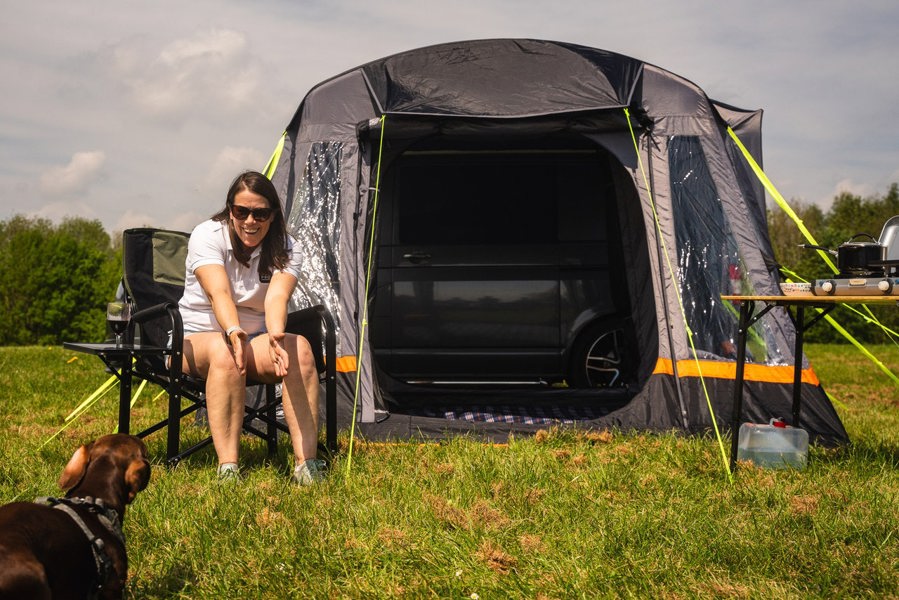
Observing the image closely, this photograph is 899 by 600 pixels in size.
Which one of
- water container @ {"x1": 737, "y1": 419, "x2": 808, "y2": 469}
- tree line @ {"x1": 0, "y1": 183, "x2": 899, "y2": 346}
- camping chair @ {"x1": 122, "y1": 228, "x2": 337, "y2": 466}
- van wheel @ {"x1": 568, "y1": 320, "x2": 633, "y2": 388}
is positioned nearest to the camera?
camping chair @ {"x1": 122, "y1": 228, "x2": 337, "y2": 466}

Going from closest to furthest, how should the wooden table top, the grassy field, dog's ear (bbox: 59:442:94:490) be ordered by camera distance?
dog's ear (bbox: 59:442:94:490) < the grassy field < the wooden table top

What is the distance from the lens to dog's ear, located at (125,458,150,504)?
2242mm

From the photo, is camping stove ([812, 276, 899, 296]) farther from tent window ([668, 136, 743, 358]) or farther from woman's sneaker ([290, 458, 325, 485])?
woman's sneaker ([290, 458, 325, 485])

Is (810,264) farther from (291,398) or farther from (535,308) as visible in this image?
(291,398)

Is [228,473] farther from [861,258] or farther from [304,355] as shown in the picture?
[861,258]

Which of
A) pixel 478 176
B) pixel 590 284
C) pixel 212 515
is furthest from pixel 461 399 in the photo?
pixel 212 515

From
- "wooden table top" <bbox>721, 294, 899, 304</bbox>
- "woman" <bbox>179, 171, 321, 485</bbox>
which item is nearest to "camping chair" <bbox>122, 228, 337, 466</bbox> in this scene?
"woman" <bbox>179, 171, 321, 485</bbox>

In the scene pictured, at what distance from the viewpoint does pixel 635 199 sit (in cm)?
520

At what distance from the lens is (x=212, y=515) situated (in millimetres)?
2848

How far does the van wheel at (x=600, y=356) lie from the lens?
5773mm

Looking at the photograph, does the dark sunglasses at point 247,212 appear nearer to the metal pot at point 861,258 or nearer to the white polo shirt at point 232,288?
the white polo shirt at point 232,288

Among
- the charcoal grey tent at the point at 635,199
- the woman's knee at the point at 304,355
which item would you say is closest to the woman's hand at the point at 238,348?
the woman's knee at the point at 304,355

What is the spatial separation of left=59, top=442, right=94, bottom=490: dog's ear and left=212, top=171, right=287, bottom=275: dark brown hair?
1.53m

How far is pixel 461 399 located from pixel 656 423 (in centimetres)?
134
